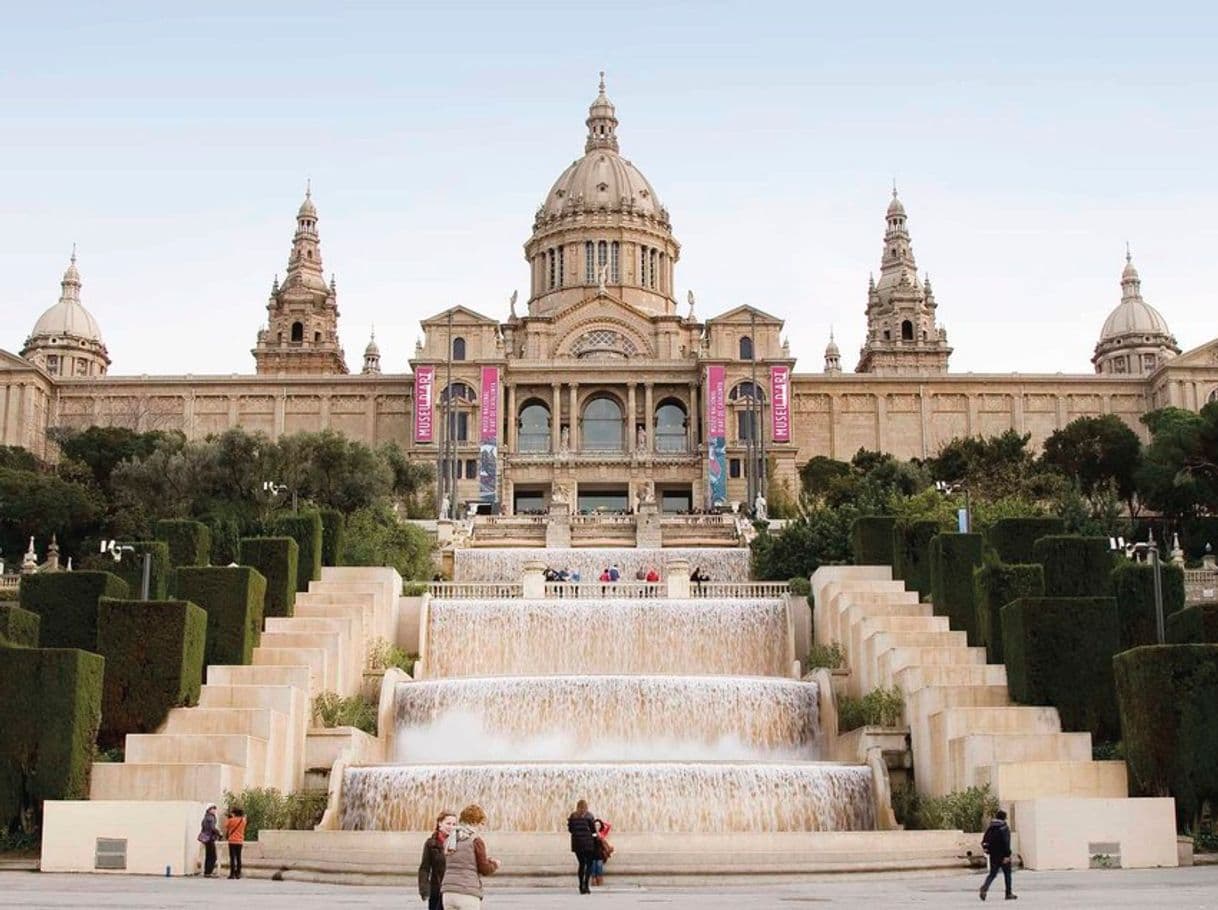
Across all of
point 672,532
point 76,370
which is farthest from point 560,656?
point 76,370

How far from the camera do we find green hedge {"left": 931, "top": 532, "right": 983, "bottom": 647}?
35.8 metres

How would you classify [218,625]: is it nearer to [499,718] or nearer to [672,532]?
[499,718]

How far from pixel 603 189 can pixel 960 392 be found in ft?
95.5

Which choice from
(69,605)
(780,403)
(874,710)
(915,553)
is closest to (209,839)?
(69,605)

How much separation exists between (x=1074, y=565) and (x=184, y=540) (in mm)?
20627

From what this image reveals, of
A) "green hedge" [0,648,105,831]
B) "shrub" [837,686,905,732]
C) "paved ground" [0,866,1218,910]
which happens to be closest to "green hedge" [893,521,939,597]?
"shrub" [837,686,905,732]

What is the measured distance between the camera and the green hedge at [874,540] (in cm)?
4219

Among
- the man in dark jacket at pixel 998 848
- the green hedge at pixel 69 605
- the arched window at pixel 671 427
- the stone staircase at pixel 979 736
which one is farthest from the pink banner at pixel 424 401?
the man in dark jacket at pixel 998 848

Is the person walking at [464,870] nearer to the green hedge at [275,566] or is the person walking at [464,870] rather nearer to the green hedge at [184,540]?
the green hedge at [275,566]

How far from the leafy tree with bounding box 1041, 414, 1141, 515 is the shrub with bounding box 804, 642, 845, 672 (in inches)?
1823

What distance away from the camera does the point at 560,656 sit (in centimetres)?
3878

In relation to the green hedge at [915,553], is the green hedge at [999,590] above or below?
below

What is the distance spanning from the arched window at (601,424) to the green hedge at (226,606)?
60339 millimetres

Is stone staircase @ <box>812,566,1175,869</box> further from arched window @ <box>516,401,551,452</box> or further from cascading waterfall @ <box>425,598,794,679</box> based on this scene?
arched window @ <box>516,401,551,452</box>
